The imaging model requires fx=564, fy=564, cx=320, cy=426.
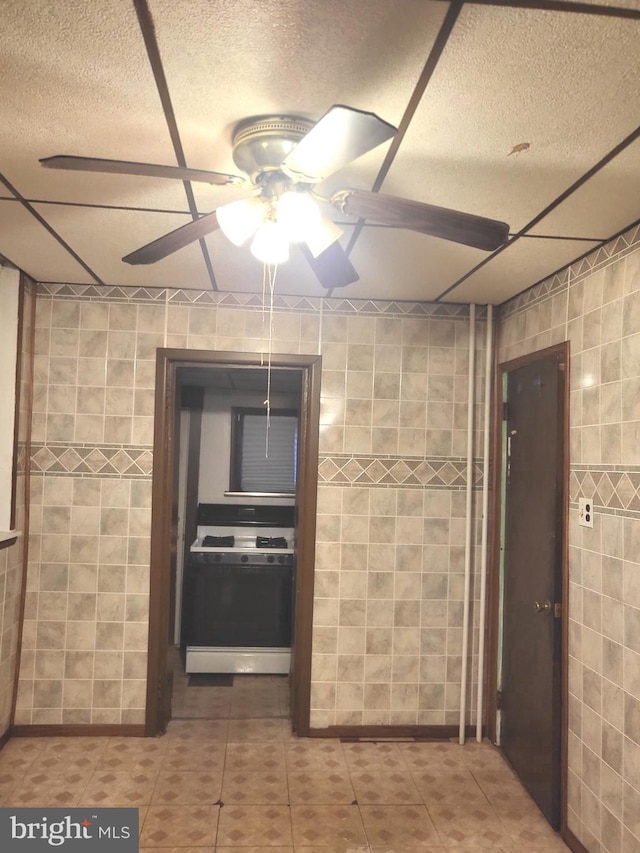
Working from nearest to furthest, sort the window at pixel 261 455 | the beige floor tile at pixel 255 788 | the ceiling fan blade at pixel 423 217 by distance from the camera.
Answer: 1. the ceiling fan blade at pixel 423 217
2. the beige floor tile at pixel 255 788
3. the window at pixel 261 455

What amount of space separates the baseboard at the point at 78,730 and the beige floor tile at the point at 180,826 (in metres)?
0.67

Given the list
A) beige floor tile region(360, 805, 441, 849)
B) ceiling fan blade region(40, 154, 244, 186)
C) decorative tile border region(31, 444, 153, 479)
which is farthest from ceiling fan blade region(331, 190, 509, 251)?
beige floor tile region(360, 805, 441, 849)

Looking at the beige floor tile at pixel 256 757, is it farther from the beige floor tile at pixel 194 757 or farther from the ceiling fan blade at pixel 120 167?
the ceiling fan blade at pixel 120 167

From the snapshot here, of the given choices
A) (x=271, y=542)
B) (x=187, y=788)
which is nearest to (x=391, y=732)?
(x=187, y=788)

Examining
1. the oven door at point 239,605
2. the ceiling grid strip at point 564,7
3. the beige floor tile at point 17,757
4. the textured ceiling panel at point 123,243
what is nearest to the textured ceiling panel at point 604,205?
the ceiling grid strip at point 564,7

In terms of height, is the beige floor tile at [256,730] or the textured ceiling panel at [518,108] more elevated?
the textured ceiling panel at [518,108]

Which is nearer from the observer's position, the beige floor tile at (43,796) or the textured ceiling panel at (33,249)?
the textured ceiling panel at (33,249)

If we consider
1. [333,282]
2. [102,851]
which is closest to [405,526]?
[333,282]

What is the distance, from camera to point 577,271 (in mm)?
2400

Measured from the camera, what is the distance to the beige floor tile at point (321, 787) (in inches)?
100.0

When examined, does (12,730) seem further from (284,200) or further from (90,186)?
(284,200)

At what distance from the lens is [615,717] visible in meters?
2.05

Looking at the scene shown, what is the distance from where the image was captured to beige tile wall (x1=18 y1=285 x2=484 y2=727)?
3020 millimetres

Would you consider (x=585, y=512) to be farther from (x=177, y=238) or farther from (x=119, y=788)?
(x=119, y=788)
